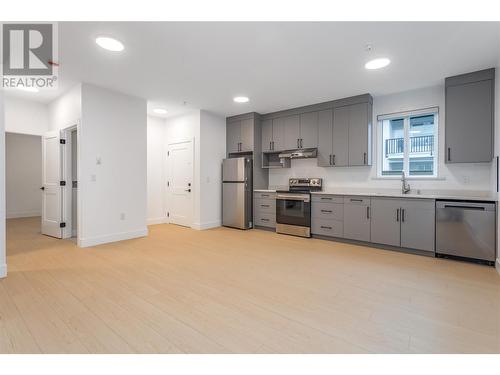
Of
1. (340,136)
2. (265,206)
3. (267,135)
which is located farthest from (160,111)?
(340,136)

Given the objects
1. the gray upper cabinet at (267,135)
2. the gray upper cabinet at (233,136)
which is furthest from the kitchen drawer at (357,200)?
the gray upper cabinet at (233,136)

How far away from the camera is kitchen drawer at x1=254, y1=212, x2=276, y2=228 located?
529 cm

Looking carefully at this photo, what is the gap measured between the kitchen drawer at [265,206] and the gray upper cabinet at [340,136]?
1.47 m

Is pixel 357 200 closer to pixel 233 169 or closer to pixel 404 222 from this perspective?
pixel 404 222

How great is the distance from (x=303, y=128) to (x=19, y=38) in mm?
4240

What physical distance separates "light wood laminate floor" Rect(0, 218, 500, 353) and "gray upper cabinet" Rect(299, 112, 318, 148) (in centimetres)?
218

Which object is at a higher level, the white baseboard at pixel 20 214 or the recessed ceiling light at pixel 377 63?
the recessed ceiling light at pixel 377 63

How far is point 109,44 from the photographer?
8.86 ft

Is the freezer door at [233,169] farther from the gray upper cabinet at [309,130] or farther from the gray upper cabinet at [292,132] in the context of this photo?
the gray upper cabinet at [309,130]

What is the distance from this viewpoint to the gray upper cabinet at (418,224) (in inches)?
138

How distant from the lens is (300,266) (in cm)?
314

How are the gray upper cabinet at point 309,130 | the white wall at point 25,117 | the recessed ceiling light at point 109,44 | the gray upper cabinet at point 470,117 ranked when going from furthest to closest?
the gray upper cabinet at point 309,130 < the white wall at point 25,117 < the gray upper cabinet at point 470,117 < the recessed ceiling light at point 109,44

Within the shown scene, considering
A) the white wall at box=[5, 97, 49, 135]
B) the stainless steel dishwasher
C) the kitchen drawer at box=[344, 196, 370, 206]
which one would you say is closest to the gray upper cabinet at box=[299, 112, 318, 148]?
the kitchen drawer at box=[344, 196, 370, 206]
